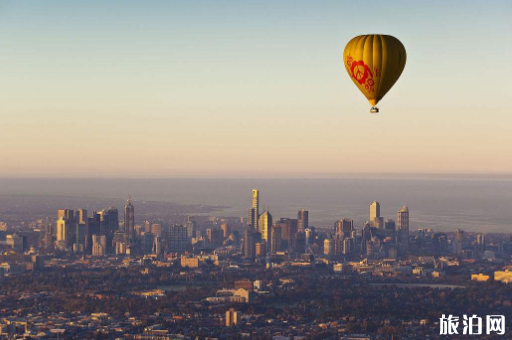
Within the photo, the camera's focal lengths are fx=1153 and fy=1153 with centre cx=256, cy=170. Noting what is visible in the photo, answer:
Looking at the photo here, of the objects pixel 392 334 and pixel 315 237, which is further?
pixel 315 237

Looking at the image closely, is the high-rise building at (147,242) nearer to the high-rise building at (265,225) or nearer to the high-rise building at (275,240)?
the high-rise building at (265,225)

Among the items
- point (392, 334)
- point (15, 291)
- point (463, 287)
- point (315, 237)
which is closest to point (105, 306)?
point (15, 291)

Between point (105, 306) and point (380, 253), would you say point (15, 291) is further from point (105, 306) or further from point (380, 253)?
point (380, 253)

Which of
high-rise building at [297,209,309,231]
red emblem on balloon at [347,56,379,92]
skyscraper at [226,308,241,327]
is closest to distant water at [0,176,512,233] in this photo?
high-rise building at [297,209,309,231]

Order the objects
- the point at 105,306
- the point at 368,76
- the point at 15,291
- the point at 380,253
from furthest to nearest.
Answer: the point at 380,253
the point at 15,291
the point at 105,306
the point at 368,76

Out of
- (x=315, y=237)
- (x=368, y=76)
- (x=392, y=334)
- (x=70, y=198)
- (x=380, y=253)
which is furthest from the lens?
(x=70, y=198)

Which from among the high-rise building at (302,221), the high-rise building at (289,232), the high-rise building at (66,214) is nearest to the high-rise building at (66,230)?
the high-rise building at (66,214)

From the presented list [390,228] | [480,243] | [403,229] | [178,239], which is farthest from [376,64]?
[403,229]

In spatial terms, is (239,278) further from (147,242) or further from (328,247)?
(147,242)
